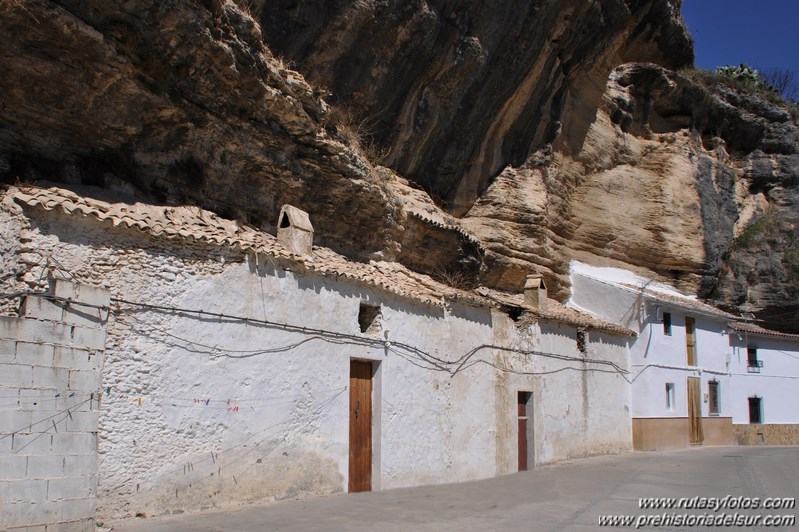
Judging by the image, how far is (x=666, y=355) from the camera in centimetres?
2423

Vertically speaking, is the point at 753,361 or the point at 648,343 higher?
the point at 648,343

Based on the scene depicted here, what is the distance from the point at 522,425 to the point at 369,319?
649cm

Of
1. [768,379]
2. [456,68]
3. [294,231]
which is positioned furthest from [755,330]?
[294,231]

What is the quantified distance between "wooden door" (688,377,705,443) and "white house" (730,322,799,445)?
285cm

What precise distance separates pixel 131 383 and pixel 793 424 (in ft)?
96.4

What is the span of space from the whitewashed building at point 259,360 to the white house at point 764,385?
49.9ft

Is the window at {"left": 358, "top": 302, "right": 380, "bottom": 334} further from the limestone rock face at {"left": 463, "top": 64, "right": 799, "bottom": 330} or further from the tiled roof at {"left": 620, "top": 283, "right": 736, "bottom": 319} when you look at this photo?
the tiled roof at {"left": 620, "top": 283, "right": 736, "bottom": 319}

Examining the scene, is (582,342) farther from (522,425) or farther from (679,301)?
(679,301)

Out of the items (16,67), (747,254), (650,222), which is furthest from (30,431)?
(747,254)

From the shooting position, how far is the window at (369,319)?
42.7 ft

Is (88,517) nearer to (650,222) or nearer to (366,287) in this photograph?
(366,287)

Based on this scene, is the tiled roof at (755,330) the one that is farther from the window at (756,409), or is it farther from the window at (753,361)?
the window at (756,409)

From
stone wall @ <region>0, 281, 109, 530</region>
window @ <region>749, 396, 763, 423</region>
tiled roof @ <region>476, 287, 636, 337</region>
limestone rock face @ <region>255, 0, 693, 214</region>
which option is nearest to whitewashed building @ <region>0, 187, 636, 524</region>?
stone wall @ <region>0, 281, 109, 530</region>

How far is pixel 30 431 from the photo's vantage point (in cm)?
753
